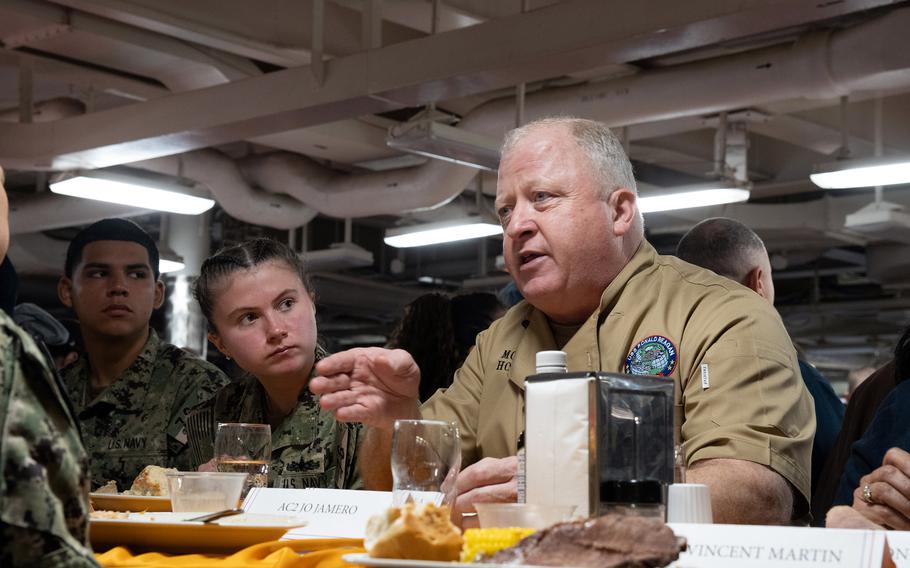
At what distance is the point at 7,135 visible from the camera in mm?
8172

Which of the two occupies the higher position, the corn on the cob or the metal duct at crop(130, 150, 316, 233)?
the metal duct at crop(130, 150, 316, 233)

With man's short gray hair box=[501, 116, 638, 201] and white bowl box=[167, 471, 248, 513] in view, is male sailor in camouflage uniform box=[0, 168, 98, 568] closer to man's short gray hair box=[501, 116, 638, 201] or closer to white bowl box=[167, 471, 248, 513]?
white bowl box=[167, 471, 248, 513]

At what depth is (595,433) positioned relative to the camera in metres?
1.45

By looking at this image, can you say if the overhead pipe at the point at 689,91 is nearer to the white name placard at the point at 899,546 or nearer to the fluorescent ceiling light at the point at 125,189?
the fluorescent ceiling light at the point at 125,189

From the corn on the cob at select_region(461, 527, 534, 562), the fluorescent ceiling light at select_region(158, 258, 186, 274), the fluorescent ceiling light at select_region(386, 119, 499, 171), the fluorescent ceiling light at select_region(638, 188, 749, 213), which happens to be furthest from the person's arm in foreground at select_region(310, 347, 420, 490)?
the fluorescent ceiling light at select_region(158, 258, 186, 274)

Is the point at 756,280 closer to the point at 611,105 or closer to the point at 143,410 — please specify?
the point at 143,410

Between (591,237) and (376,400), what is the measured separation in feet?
1.93

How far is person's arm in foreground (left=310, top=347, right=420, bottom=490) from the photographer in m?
2.09

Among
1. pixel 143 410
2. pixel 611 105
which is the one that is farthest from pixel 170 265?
pixel 143 410

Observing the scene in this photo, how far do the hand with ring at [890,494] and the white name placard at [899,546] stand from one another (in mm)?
578

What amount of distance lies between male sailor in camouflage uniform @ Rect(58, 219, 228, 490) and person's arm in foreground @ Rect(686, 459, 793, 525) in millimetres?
2084

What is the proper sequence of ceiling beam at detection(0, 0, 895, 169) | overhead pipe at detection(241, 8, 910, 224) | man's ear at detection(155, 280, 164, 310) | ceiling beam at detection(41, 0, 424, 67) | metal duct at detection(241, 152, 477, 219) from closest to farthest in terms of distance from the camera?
man's ear at detection(155, 280, 164, 310), ceiling beam at detection(0, 0, 895, 169), overhead pipe at detection(241, 8, 910, 224), ceiling beam at detection(41, 0, 424, 67), metal duct at detection(241, 152, 477, 219)

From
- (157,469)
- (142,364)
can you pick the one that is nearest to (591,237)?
(157,469)

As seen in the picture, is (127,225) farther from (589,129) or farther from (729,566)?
(729,566)
